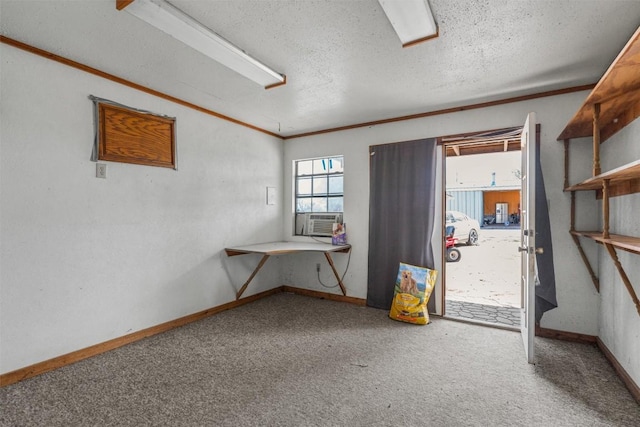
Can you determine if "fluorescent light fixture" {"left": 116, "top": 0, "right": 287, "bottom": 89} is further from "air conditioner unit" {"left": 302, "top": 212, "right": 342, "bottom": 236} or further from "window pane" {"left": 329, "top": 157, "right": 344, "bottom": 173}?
"air conditioner unit" {"left": 302, "top": 212, "right": 342, "bottom": 236}

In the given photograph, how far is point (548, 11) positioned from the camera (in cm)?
175

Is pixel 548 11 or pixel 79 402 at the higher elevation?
pixel 548 11

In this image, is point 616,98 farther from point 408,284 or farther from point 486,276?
point 486,276

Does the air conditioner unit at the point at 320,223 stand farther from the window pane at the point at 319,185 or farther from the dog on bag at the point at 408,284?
the dog on bag at the point at 408,284

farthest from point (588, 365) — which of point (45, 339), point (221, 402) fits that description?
point (45, 339)

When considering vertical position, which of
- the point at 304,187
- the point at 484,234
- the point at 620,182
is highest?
the point at 304,187

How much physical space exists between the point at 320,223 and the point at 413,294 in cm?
164

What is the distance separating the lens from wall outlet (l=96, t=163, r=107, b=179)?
99.3 inches

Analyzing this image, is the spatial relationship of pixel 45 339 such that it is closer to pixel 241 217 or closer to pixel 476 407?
pixel 241 217

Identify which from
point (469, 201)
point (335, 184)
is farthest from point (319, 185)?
point (469, 201)

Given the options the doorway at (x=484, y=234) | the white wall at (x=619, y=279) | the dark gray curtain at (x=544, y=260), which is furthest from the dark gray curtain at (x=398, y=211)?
the white wall at (x=619, y=279)

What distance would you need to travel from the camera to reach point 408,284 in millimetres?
3338

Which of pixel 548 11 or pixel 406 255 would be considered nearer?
pixel 548 11

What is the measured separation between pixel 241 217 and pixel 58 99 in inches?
82.5
